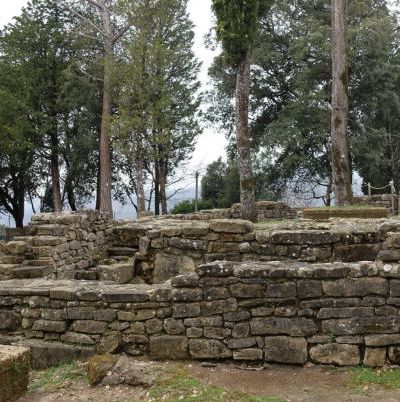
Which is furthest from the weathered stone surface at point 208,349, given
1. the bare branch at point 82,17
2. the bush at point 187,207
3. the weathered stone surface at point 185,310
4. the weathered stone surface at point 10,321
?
the bare branch at point 82,17

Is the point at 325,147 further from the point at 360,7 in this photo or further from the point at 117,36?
the point at 117,36

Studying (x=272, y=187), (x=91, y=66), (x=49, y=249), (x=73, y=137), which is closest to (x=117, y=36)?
(x=91, y=66)

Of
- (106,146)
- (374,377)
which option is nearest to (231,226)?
(374,377)

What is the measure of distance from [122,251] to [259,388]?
735 centimetres

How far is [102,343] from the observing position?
18.2 feet

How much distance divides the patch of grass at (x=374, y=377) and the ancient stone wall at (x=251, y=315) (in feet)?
0.40

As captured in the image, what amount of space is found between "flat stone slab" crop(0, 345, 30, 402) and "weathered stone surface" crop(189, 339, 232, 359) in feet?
5.68

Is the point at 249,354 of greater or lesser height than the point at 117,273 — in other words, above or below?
below

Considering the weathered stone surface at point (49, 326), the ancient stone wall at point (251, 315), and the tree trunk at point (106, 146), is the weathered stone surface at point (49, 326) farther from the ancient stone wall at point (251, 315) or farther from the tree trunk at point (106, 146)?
the tree trunk at point (106, 146)

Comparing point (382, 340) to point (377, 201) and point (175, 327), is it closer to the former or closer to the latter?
point (175, 327)

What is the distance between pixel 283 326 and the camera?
205 inches

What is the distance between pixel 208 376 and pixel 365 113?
24988 millimetres

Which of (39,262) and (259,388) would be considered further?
(39,262)

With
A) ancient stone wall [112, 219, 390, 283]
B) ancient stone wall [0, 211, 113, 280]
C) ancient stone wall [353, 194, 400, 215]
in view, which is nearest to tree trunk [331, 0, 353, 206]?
ancient stone wall [353, 194, 400, 215]
